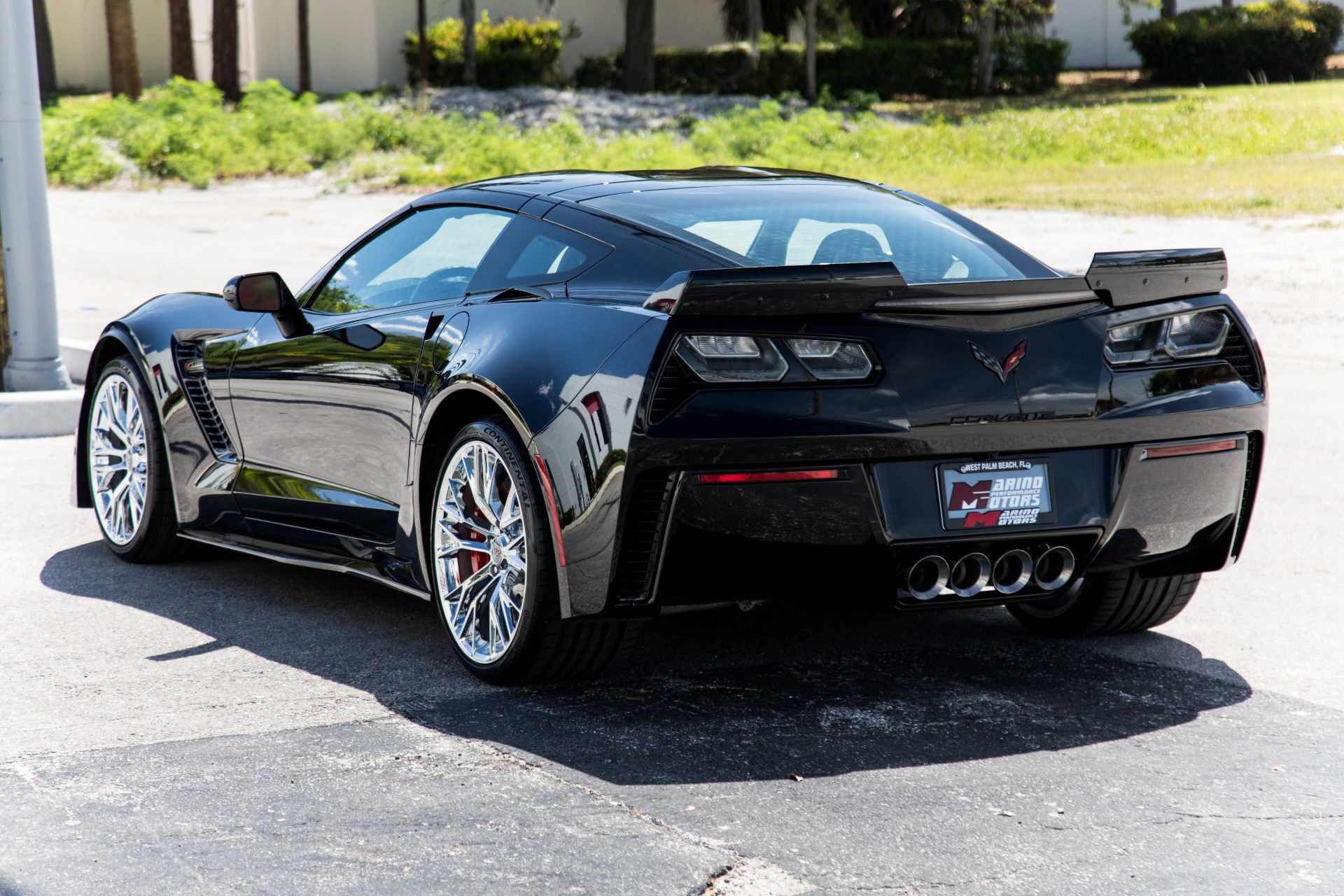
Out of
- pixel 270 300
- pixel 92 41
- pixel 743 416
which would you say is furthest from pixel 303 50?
pixel 743 416

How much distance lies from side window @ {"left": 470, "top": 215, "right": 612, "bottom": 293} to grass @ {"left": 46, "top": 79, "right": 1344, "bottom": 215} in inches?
758

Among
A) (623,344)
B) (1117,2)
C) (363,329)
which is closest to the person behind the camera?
(623,344)

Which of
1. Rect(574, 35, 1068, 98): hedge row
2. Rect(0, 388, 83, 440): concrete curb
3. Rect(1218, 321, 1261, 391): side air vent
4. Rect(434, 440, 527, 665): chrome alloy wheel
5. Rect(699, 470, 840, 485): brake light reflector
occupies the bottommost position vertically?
Rect(0, 388, 83, 440): concrete curb

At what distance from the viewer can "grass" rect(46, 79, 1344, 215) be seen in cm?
2627

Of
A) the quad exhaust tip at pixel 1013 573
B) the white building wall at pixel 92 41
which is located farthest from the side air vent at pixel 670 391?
the white building wall at pixel 92 41

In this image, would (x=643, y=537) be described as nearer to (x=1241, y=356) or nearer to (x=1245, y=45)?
(x=1241, y=356)

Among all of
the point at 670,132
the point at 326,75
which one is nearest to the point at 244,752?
the point at 670,132

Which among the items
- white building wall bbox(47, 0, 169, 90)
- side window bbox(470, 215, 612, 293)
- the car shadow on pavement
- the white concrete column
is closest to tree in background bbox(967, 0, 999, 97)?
white building wall bbox(47, 0, 169, 90)

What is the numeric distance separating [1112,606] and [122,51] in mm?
41414

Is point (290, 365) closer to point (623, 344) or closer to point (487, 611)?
point (487, 611)

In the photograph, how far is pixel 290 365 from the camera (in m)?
5.11

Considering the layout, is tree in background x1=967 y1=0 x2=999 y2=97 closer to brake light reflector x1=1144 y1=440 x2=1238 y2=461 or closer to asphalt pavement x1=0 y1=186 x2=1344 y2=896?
asphalt pavement x1=0 y1=186 x2=1344 y2=896

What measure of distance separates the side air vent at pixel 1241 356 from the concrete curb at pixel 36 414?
6096 millimetres

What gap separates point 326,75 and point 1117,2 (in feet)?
82.7
